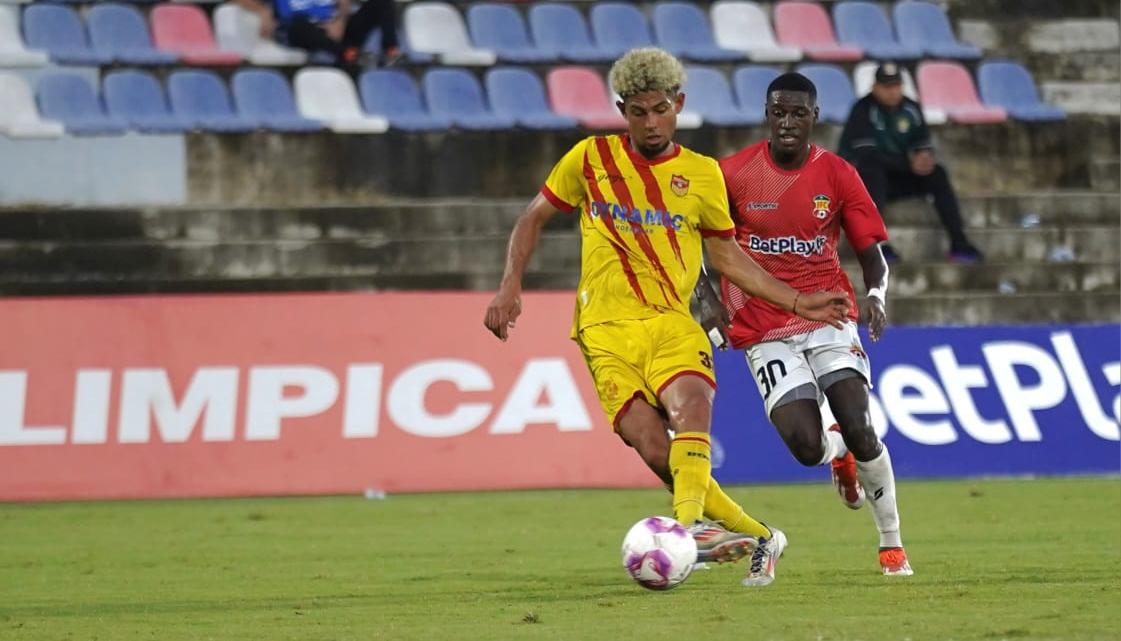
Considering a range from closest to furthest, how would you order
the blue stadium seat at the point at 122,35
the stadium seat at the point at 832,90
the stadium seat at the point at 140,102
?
the stadium seat at the point at 140,102 → the blue stadium seat at the point at 122,35 → the stadium seat at the point at 832,90

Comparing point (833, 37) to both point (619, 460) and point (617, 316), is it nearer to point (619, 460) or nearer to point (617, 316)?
point (619, 460)

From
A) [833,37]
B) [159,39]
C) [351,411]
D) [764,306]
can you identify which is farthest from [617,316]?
[833,37]

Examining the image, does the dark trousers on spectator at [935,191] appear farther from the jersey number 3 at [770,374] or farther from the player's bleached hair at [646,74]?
the player's bleached hair at [646,74]

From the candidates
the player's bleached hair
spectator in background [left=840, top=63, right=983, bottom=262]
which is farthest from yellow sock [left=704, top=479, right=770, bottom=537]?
spectator in background [left=840, top=63, right=983, bottom=262]

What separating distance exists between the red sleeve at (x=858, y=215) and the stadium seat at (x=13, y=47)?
1084 cm

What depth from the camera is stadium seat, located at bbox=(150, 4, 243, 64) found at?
61.2ft

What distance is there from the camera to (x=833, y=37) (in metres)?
21.0

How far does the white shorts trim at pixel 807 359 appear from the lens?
8969mm

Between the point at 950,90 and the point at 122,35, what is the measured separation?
27.0 ft

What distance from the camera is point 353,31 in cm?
1884

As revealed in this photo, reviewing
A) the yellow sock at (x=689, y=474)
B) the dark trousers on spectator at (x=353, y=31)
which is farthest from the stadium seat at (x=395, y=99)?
the yellow sock at (x=689, y=474)

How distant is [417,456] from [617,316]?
6.59 meters

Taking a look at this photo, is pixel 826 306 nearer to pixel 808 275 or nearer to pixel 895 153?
pixel 808 275

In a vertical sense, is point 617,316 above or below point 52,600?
above
